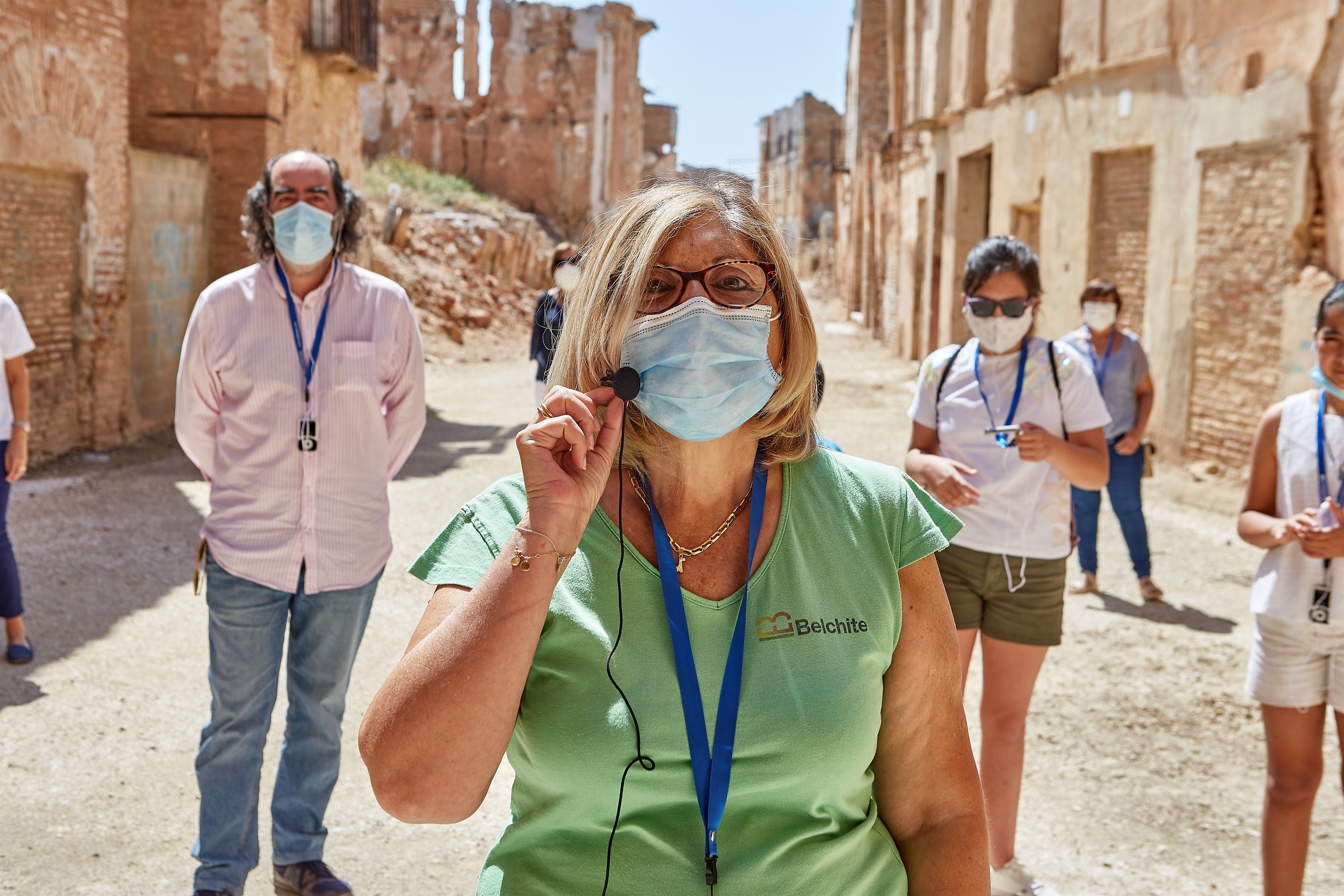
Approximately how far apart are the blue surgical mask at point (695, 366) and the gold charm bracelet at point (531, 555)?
338 mm

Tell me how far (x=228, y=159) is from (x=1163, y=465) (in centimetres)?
1116

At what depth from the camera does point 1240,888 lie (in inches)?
154

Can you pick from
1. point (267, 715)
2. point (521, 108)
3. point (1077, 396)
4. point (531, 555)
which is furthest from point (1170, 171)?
point (521, 108)

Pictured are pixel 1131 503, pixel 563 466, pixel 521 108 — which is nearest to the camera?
pixel 563 466

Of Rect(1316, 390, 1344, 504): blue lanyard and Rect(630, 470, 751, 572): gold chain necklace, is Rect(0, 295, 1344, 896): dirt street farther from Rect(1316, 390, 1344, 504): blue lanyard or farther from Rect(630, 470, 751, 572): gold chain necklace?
Rect(630, 470, 751, 572): gold chain necklace

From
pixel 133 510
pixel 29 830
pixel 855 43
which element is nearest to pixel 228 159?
pixel 133 510

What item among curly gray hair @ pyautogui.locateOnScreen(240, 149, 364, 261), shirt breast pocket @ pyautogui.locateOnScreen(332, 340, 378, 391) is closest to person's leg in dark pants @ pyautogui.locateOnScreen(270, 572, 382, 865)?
shirt breast pocket @ pyautogui.locateOnScreen(332, 340, 378, 391)

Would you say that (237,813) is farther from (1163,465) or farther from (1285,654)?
(1163,465)

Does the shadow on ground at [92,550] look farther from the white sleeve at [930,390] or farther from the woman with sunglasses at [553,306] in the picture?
the white sleeve at [930,390]

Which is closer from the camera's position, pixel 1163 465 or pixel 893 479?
pixel 893 479

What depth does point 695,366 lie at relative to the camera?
193cm

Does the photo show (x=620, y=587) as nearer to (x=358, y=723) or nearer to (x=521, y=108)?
(x=358, y=723)

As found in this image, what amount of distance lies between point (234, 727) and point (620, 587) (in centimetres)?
215

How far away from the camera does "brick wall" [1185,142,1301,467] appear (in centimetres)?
1020
